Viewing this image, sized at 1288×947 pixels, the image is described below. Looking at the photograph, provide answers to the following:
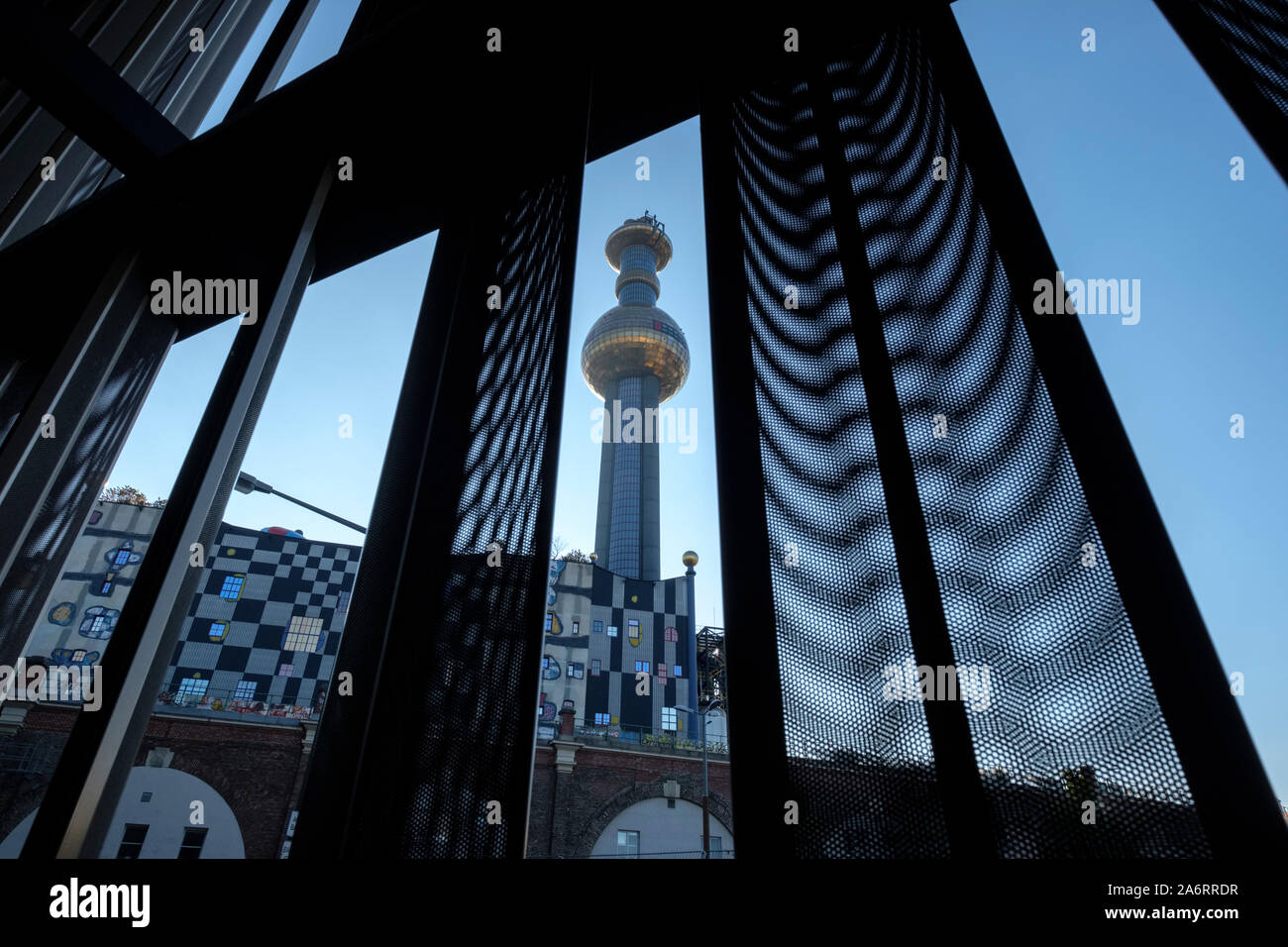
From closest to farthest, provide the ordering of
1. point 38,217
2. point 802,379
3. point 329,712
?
1. point 802,379
2. point 329,712
3. point 38,217

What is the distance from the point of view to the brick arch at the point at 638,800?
38.4 ft

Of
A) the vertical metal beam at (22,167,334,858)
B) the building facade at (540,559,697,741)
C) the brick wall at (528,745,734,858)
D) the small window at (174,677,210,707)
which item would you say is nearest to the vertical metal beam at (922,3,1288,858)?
the vertical metal beam at (22,167,334,858)

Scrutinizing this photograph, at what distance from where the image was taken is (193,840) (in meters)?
10.3

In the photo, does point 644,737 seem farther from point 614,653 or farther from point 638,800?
point 614,653

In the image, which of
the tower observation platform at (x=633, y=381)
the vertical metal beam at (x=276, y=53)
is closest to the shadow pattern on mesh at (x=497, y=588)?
the vertical metal beam at (x=276, y=53)

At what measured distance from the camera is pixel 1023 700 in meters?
0.87

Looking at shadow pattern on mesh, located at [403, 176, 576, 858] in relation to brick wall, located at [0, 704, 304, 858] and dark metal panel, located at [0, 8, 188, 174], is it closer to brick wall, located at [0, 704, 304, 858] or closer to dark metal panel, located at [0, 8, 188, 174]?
dark metal panel, located at [0, 8, 188, 174]

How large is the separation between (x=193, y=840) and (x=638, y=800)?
7.50m

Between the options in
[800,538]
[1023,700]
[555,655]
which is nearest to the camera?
[1023,700]

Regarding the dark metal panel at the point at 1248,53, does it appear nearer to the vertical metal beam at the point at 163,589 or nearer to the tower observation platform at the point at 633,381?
the vertical metal beam at the point at 163,589

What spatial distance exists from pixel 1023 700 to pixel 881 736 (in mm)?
197

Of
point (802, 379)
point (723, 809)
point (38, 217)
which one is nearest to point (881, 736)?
point (802, 379)
